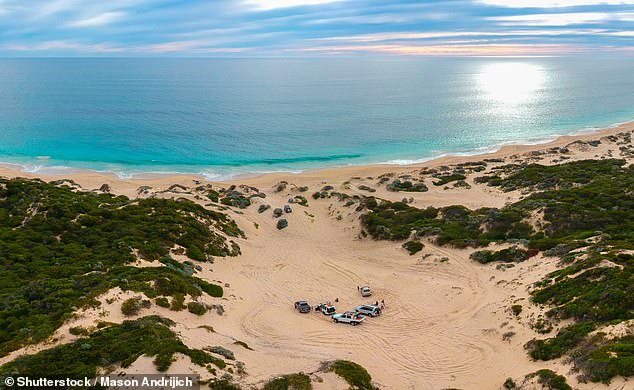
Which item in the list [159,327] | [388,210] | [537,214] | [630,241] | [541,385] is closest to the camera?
[541,385]

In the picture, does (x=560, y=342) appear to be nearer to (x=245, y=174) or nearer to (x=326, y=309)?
(x=326, y=309)

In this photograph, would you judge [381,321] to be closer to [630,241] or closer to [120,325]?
[120,325]

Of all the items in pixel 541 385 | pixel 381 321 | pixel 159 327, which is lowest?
pixel 381 321

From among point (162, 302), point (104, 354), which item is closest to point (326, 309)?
point (162, 302)

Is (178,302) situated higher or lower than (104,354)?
lower

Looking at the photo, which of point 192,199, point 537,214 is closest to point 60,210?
point 192,199
